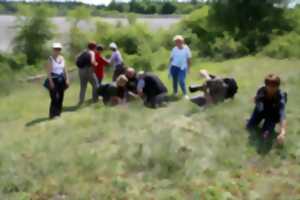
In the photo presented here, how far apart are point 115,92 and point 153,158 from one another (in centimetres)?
460

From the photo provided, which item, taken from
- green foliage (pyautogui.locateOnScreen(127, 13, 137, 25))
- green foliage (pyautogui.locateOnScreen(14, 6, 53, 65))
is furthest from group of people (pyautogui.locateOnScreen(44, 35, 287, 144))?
green foliage (pyautogui.locateOnScreen(127, 13, 137, 25))

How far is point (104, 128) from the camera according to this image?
29.8 ft

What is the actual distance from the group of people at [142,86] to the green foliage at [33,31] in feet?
38.0

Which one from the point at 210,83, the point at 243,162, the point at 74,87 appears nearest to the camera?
the point at 243,162

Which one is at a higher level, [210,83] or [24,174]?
[210,83]

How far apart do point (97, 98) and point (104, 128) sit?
12.2 ft

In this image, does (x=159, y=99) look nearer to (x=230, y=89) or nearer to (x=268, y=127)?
(x=230, y=89)

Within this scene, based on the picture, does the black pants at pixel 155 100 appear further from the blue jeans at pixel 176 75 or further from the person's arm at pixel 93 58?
the person's arm at pixel 93 58

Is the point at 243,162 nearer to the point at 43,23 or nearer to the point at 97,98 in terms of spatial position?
the point at 97,98

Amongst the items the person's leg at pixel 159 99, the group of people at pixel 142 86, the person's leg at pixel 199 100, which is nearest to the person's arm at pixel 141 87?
the group of people at pixel 142 86

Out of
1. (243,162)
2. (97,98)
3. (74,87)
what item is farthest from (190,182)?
(74,87)

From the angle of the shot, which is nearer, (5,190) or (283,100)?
(5,190)

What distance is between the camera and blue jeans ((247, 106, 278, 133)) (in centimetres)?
836

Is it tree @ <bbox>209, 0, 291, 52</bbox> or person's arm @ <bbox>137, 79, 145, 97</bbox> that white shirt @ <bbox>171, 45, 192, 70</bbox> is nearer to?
person's arm @ <bbox>137, 79, 145, 97</bbox>
